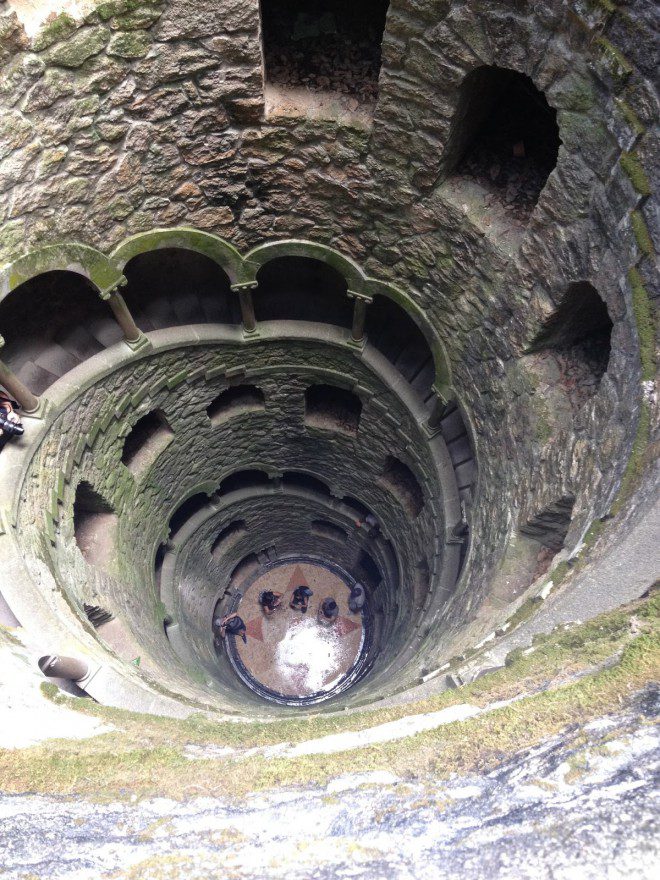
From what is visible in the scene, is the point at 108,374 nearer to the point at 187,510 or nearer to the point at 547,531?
the point at 187,510

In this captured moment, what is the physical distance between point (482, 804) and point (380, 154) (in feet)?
21.6

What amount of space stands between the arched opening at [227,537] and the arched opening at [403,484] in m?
4.43

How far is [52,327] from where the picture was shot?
792 centimetres

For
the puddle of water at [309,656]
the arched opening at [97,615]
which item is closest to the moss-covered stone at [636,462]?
the arched opening at [97,615]

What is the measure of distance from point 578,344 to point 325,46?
4.62 m

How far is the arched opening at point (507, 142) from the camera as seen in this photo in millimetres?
5957

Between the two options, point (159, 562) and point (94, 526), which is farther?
point (159, 562)

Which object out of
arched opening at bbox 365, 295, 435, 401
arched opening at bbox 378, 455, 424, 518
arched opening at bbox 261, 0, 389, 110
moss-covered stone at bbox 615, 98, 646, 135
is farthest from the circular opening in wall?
moss-covered stone at bbox 615, 98, 646, 135

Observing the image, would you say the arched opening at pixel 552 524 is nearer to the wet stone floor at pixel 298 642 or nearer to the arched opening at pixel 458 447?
the arched opening at pixel 458 447

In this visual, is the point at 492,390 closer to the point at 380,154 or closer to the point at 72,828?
the point at 380,154

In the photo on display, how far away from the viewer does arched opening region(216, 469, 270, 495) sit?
517 inches

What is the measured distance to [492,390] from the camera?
7266mm

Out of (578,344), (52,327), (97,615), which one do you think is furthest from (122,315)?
(578,344)

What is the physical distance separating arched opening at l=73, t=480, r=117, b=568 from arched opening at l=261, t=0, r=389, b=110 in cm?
637
